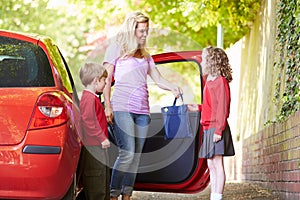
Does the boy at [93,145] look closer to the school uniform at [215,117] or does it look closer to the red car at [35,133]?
the red car at [35,133]

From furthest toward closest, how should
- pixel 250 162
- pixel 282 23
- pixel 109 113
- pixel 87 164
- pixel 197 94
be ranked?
pixel 197 94 < pixel 250 162 < pixel 282 23 < pixel 109 113 < pixel 87 164

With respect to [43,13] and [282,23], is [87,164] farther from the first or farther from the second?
[43,13]

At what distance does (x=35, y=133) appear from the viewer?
18.2ft

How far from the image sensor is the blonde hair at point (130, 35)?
7324mm

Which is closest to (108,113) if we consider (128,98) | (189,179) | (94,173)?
(128,98)

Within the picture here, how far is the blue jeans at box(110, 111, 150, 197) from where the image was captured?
281 inches

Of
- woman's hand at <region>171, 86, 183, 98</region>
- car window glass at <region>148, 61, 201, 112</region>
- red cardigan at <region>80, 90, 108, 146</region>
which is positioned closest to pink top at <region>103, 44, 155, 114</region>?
woman's hand at <region>171, 86, 183, 98</region>

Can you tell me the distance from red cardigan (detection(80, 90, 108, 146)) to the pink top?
495 millimetres

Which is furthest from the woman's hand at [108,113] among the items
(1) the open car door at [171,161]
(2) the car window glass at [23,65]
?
(2) the car window glass at [23,65]

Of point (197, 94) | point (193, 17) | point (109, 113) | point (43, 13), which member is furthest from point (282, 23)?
point (43, 13)

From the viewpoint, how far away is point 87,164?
21.9 feet

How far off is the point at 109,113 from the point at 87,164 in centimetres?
63

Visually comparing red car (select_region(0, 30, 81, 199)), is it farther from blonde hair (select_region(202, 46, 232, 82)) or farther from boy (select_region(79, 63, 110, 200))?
blonde hair (select_region(202, 46, 232, 82))

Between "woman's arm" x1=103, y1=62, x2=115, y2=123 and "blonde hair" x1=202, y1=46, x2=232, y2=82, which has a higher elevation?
"blonde hair" x1=202, y1=46, x2=232, y2=82
